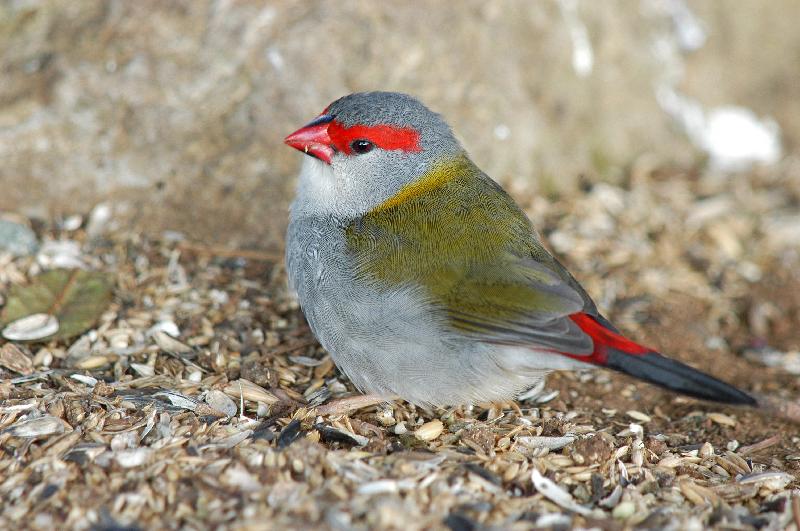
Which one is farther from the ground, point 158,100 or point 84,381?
point 158,100

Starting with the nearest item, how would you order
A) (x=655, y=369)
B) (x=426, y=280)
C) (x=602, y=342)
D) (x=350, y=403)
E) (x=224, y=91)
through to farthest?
(x=655, y=369), (x=602, y=342), (x=426, y=280), (x=350, y=403), (x=224, y=91)

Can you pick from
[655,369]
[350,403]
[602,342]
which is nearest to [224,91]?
[350,403]

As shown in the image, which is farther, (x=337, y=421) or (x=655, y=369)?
(x=337, y=421)

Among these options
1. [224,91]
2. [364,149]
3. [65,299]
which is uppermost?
[224,91]

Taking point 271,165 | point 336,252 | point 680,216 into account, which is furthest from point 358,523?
point 680,216

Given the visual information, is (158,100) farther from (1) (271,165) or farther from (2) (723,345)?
(2) (723,345)

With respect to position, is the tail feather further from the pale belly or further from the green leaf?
the green leaf

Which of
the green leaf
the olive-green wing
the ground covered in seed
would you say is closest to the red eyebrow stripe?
the olive-green wing

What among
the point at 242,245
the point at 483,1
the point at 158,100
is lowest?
the point at 242,245

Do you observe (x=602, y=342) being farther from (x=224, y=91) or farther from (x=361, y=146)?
(x=224, y=91)
